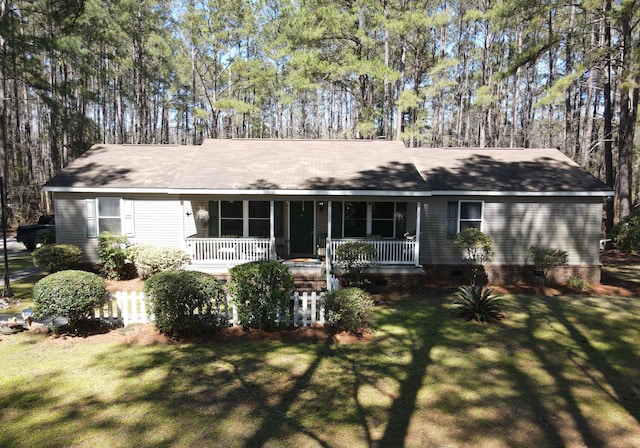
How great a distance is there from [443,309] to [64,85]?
3307 cm

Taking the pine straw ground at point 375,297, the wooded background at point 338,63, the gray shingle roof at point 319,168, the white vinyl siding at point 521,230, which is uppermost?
the wooded background at point 338,63

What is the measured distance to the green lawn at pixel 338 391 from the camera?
4.76 m

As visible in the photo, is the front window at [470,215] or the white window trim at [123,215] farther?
the white window trim at [123,215]

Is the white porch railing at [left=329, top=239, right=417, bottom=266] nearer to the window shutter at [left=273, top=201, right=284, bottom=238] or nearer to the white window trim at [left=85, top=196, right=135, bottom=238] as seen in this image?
the window shutter at [left=273, top=201, right=284, bottom=238]

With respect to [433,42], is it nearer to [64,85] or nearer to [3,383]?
[64,85]

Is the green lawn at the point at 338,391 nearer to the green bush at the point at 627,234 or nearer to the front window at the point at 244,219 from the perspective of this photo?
the front window at the point at 244,219

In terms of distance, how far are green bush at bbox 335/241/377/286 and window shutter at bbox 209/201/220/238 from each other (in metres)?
5.32

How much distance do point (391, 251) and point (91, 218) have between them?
1116 centimetres

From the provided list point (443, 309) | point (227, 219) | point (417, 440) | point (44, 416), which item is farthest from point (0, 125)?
point (417, 440)

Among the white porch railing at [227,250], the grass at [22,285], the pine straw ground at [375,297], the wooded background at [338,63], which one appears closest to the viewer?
the pine straw ground at [375,297]

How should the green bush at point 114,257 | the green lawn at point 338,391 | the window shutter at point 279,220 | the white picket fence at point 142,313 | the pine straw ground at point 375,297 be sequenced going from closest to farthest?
the green lawn at point 338,391 → the pine straw ground at point 375,297 → the white picket fence at point 142,313 → the green bush at point 114,257 → the window shutter at point 279,220

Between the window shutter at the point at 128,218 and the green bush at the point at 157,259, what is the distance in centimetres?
143

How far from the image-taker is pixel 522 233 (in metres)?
13.8

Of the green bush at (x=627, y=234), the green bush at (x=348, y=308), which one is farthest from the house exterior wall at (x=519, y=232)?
the green bush at (x=627, y=234)
